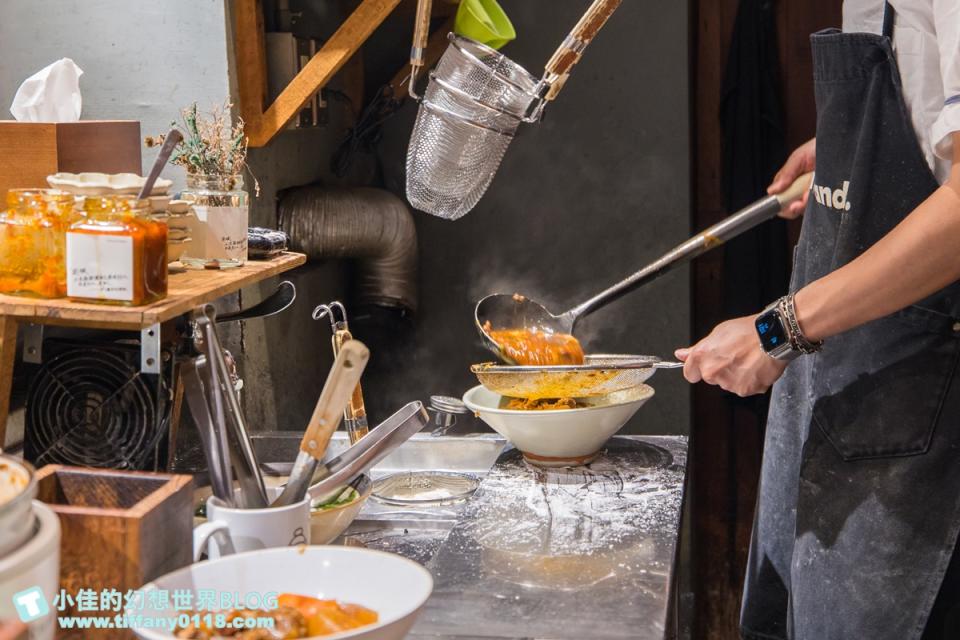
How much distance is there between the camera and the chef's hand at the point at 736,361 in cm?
169

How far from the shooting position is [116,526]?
1.08 m

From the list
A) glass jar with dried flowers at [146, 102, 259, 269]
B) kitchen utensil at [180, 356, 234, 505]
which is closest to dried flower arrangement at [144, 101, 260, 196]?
glass jar with dried flowers at [146, 102, 259, 269]

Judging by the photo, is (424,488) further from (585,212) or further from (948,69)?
(585,212)

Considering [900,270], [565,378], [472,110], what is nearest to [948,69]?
[900,270]

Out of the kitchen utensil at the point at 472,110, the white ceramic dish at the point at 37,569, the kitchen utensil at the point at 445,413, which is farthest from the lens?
the kitchen utensil at the point at 445,413

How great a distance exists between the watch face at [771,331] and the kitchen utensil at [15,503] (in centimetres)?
107

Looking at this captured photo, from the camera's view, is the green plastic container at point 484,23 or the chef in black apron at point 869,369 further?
the green plastic container at point 484,23

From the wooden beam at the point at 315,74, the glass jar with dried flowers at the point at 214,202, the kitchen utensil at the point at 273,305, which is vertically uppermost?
the wooden beam at the point at 315,74

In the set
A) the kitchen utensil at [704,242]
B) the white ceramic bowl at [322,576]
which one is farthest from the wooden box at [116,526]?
the kitchen utensil at [704,242]

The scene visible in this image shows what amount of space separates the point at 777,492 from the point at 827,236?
48cm

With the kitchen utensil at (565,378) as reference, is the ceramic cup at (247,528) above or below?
below

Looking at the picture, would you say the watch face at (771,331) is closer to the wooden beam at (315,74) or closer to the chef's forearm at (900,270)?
the chef's forearm at (900,270)

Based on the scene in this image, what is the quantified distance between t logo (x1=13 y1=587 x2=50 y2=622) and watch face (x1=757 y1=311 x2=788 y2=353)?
110cm

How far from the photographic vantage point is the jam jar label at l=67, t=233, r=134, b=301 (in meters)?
1.38
